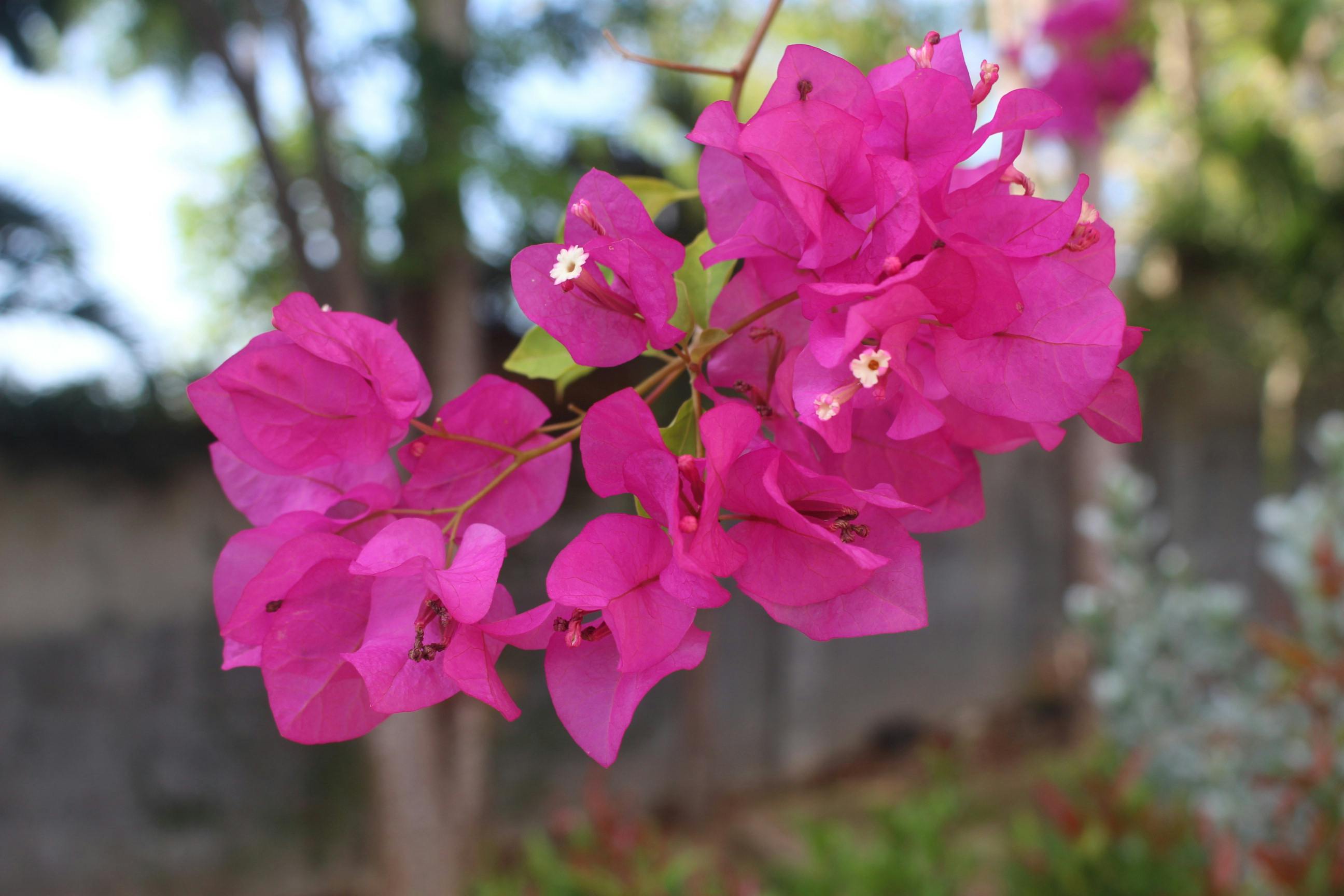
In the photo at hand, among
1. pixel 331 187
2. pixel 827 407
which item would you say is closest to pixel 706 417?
pixel 827 407

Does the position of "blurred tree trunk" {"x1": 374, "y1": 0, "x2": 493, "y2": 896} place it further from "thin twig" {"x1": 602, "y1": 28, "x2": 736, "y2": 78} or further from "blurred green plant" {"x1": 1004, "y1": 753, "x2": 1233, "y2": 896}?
"thin twig" {"x1": 602, "y1": 28, "x2": 736, "y2": 78}

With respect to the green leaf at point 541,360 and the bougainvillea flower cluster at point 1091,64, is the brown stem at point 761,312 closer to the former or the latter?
the green leaf at point 541,360

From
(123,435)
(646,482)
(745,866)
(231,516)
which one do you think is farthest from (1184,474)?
(646,482)

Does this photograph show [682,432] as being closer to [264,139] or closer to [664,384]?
[664,384]

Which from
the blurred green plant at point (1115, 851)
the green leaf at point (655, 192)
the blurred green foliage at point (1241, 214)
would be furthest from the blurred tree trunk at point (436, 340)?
the blurred green foliage at point (1241, 214)

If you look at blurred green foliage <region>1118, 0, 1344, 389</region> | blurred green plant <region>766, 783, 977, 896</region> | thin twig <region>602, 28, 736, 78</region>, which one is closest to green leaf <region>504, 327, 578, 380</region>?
thin twig <region>602, 28, 736, 78</region>

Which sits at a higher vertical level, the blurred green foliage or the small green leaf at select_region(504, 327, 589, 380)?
the small green leaf at select_region(504, 327, 589, 380)

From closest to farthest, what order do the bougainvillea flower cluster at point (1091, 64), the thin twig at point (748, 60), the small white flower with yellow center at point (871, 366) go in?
the small white flower with yellow center at point (871, 366), the thin twig at point (748, 60), the bougainvillea flower cluster at point (1091, 64)
